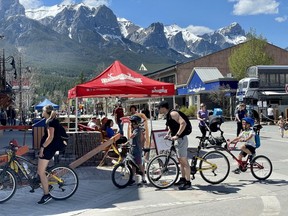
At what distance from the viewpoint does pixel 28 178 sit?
8242 mm

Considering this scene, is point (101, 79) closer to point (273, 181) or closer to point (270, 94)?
point (273, 181)

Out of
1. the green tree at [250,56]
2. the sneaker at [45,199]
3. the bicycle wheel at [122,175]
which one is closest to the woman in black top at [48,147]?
the sneaker at [45,199]

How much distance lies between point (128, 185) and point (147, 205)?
1756mm

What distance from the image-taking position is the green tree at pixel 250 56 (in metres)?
55.2

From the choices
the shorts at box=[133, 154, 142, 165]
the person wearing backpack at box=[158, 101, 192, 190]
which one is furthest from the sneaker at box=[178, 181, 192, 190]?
the shorts at box=[133, 154, 142, 165]

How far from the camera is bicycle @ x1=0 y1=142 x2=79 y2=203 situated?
807 cm

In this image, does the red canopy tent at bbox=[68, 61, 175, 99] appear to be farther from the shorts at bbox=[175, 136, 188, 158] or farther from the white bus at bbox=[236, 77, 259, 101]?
the white bus at bbox=[236, 77, 259, 101]

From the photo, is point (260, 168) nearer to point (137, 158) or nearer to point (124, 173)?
point (137, 158)

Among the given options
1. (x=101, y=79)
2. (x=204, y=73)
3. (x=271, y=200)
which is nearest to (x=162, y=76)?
(x=204, y=73)

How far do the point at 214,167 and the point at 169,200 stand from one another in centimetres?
171

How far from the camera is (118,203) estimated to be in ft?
26.2

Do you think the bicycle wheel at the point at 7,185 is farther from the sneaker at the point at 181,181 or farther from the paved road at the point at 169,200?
the sneaker at the point at 181,181

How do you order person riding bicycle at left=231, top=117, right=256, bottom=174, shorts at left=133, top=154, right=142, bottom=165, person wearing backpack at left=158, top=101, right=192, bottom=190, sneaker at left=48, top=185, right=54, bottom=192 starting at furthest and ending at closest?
person riding bicycle at left=231, top=117, right=256, bottom=174
shorts at left=133, top=154, right=142, bottom=165
person wearing backpack at left=158, top=101, right=192, bottom=190
sneaker at left=48, top=185, right=54, bottom=192

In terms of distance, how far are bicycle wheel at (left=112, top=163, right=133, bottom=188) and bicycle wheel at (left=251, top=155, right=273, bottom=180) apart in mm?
2744
